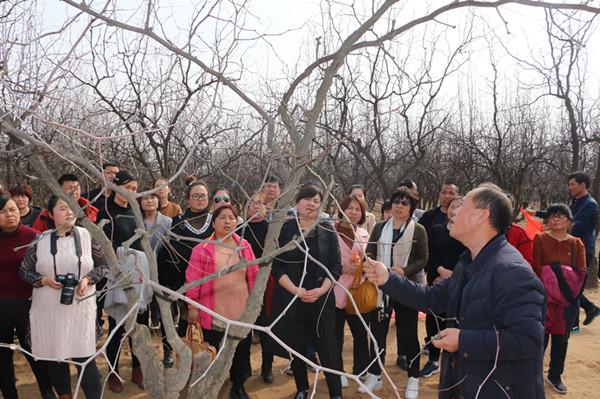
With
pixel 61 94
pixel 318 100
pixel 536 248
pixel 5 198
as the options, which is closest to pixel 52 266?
pixel 5 198

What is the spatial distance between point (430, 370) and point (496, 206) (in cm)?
286

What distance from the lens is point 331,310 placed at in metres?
3.99

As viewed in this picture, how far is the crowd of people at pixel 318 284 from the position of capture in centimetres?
220

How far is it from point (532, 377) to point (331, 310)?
1949mm

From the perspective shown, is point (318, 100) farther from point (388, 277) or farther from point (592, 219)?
point (592, 219)

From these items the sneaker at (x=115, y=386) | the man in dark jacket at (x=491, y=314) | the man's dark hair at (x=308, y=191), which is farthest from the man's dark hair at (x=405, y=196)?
the sneaker at (x=115, y=386)

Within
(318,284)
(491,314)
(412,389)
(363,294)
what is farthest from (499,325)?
(412,389)

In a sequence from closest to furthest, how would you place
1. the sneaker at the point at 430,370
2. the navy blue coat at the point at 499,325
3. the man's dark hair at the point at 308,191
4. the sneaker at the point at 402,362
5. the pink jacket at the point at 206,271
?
the navy blue coat at the point at 499,325 → the pink jacket at the point at 206,271 → the man's dark hair at the point at 308,191 → the sneaker at the point at 430,370 → the sneaker at the point at 402,362

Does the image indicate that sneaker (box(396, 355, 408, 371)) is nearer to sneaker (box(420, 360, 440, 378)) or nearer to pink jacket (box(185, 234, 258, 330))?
sneaker (box(420, 360, 440, 378))

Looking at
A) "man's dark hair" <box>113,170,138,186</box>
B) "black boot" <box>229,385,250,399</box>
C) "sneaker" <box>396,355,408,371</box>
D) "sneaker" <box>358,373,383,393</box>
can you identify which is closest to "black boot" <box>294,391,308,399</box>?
"black boot" <box>229,385,250,399</box>

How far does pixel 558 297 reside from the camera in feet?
14.3

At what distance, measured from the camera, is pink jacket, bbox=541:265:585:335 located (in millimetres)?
Result: 4336

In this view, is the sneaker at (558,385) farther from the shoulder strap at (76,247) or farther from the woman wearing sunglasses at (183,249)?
the shoulder strap at (76,247)

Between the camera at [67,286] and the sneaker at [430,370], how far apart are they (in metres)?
3.13
